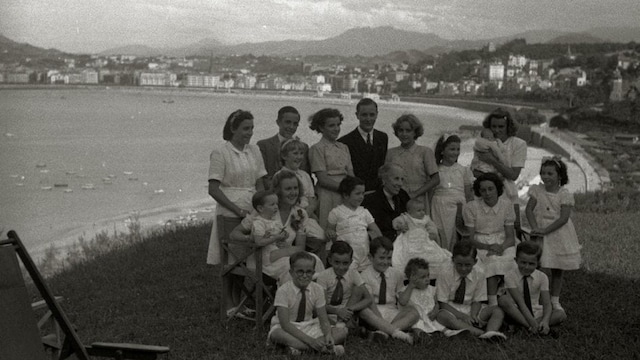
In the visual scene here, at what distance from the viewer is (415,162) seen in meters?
6.11

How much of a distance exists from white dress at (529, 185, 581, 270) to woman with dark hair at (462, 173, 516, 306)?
0.26 meters

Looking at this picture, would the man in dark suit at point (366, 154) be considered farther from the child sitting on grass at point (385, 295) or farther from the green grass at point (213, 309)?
the green grass at point (213, 309)

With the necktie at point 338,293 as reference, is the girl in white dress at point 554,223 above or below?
above

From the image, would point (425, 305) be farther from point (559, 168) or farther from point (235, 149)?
point (235, 149)

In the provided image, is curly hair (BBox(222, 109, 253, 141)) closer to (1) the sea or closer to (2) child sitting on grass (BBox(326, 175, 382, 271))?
(2) child sitting on grass (BBox(326, 175, 382, 271))

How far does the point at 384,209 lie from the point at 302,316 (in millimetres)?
1199

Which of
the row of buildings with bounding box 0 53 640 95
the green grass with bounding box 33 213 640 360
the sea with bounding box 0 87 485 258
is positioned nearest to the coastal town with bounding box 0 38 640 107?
the row of buildings with bounding box 0 53 640 95

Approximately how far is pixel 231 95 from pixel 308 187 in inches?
4770

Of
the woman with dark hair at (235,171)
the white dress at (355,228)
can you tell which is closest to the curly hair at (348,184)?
the white dress at (355,228)

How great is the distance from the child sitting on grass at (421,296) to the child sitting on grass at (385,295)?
0.07 m

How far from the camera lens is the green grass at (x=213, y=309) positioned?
5191 mm

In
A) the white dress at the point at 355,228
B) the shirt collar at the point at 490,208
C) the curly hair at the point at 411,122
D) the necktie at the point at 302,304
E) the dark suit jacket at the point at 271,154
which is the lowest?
the necktie at the point at 302,304

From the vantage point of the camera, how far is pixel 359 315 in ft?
18.0

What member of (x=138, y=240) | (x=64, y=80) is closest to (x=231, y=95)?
(x=64, y=80)
